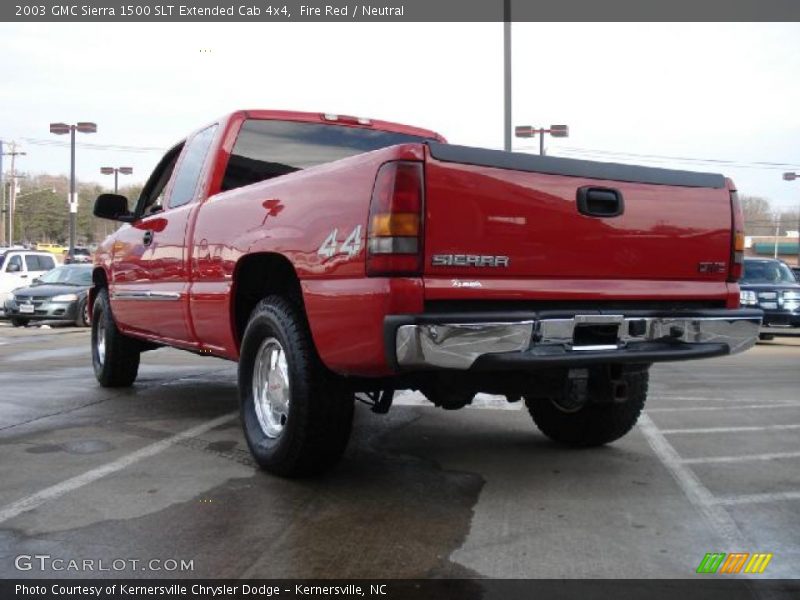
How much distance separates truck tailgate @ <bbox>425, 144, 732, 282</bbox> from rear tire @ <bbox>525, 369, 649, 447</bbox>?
0.99m

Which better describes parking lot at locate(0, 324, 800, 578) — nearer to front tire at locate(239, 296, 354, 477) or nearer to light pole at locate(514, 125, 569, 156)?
front tire at locate(239, 296, 354, 477)

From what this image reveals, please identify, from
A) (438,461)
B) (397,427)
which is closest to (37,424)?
(397,427)

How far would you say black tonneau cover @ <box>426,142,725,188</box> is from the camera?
135 inches

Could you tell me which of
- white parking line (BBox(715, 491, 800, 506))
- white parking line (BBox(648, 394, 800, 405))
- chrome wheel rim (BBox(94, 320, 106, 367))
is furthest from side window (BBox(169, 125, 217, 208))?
white parking line (BBox(648, 394, 800, 405))

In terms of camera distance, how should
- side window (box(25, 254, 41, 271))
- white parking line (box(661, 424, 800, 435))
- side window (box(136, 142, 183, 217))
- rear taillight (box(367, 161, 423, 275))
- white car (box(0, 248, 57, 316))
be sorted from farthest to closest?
side window (box(25, 254, 41, 271))
white car (box(0, 248, 57, 316))
side window (box(136, 142, 183, 217))
white parking line (box(661, 424, 800, 435))
rear taillight (box(367, 161, 423, 275))

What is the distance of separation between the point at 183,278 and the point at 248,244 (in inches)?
44.2

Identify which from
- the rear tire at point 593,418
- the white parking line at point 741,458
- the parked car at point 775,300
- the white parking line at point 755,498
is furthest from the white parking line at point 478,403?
the parked car at point 775,300

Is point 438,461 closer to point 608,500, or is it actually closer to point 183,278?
point 608,500

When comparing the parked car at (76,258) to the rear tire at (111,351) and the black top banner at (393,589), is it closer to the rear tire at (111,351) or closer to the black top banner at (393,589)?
the rear tire at (111,351)

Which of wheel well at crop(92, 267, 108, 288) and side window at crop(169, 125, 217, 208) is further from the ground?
side window at crop(169, 125, 217, 208)

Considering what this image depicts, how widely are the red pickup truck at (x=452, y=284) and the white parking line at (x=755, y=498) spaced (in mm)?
744

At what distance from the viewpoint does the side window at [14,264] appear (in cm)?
1939

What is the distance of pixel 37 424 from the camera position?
5609 mm

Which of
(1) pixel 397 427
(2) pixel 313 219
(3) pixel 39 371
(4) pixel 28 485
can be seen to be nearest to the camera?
(2) pixel 313 219
